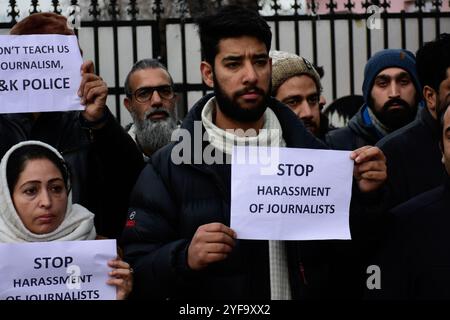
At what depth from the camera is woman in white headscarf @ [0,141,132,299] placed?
3.63 metres

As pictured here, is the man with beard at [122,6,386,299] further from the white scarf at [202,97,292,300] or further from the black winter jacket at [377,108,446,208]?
the black winter jacket at [377,108,446,208]

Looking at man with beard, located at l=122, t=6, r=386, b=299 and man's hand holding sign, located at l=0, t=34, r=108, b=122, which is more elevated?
man's hand holding sign, located at l=0, t=34, r=108, b=122

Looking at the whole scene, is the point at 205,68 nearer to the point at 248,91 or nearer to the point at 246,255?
the point at 248,91

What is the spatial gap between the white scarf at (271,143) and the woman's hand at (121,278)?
0.52 metres

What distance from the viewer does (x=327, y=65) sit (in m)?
8.95

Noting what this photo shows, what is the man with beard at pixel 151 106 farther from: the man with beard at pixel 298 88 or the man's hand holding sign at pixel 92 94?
the man's hand holding sign at pixel 92 94

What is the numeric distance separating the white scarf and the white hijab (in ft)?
1.95

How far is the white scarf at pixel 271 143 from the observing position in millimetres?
3527

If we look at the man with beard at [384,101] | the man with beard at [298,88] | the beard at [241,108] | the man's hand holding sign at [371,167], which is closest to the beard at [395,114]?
the man with beard at [384,101]

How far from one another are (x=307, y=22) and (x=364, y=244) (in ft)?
17.6

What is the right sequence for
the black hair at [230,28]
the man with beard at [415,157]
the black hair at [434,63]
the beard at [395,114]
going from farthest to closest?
the beard at [395,114]
the black hair at [434,63]
the man with beard at [415,157]
the black hair at [230,28]

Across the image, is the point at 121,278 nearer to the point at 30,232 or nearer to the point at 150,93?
the point at 30,232

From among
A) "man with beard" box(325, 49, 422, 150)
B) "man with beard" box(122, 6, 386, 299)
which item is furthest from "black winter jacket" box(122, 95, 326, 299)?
"man with beard" box(325, 49, 422, 150)

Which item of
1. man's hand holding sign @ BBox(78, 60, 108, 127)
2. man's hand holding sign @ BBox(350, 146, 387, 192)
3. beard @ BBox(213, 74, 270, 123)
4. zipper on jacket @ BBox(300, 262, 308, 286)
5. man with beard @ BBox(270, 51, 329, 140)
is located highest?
man with beard @ BBox(270, 51, 329, 140)
